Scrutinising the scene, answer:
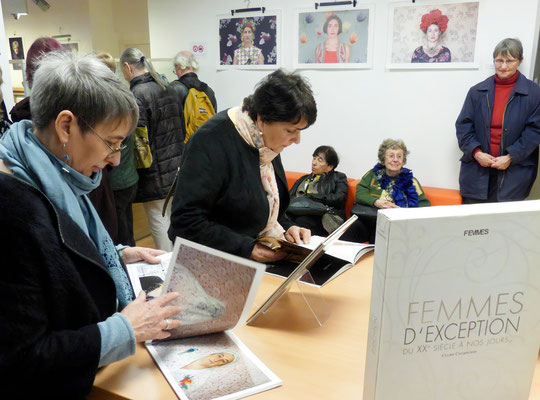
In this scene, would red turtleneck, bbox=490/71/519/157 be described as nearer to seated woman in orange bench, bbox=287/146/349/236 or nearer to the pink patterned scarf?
seated woman in orange bench, bbox=287/146/349/236

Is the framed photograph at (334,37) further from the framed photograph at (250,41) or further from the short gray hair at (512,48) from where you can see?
the short gray hair at (512,48)

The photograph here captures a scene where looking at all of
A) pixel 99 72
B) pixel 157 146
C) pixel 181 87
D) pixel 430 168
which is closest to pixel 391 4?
pixel 430 168

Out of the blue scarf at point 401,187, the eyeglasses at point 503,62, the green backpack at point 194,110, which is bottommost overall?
the blue scarf at point 401,187

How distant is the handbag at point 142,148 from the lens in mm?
3320

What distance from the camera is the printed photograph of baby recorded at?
426cm

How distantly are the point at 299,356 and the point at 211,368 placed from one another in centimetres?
23

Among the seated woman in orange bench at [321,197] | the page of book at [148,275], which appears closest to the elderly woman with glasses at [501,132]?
the seated woman in orange bench at [321,197]

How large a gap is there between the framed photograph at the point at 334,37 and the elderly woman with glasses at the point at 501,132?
1077mm

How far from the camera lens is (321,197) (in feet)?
13.4

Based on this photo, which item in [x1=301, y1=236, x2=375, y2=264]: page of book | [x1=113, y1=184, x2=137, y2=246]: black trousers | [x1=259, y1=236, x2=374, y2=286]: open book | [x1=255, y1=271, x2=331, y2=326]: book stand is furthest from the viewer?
[x1=113, y1=184, x2=137, y2=246]: black trousers

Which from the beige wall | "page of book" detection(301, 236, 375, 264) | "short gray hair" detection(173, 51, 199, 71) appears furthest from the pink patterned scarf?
the beige wall

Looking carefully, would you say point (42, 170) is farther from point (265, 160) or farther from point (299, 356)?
point (265, 160)

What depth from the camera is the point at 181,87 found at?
4.42 m

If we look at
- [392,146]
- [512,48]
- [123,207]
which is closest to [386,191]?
[392,146]
